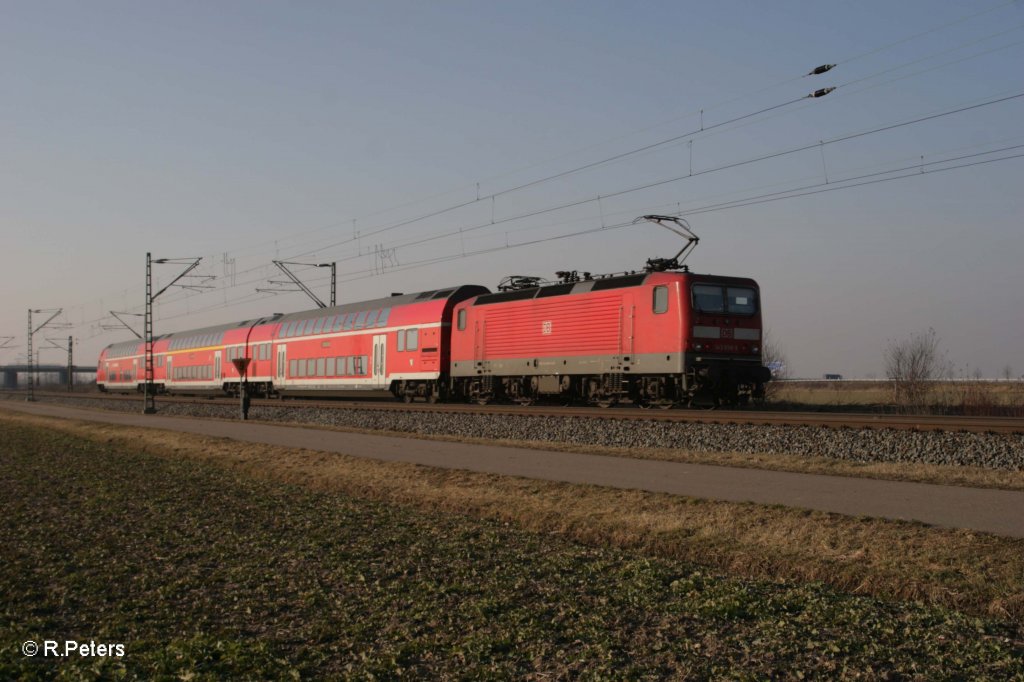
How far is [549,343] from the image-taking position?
2789 centimetres

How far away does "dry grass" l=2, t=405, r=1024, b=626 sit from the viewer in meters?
8.48

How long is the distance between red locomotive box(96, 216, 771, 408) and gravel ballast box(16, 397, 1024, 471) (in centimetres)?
316

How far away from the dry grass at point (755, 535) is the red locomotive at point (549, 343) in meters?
9.68

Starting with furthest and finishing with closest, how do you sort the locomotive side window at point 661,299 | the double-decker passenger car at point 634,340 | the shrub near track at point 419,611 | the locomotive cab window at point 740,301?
1. the locomotive cab window at point 740,301
2. the locomotive side window at point 661,299
3. the double-decker passenger car at point 634,340
4. the shrub near track at point 419,611

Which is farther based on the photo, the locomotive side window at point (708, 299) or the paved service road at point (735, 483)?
the locomotive side window at point (708, 299)

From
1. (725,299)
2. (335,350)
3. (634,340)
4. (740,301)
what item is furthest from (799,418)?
(335,350)

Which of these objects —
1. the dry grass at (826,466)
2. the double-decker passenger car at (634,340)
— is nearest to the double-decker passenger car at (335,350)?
the double-decker passenger car at (634,340)

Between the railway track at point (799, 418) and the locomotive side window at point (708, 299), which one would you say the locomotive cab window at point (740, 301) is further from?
the railway track at point (799, 418)

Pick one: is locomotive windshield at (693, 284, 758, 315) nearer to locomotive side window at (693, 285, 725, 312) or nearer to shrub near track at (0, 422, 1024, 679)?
locomotive side window at (693, 285, 725, 312)

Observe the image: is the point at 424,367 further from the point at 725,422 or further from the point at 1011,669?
the point at 1011,669

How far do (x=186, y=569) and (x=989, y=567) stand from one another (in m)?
7.75

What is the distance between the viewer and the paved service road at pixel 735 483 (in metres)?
11.0

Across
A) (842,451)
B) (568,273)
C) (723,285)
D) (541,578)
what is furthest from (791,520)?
(568,273)

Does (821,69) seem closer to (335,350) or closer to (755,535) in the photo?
(755,535)
